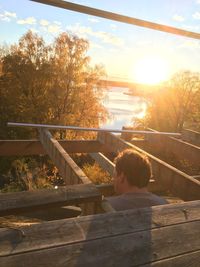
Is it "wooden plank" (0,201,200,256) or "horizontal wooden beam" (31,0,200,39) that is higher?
"horizontal wooden beam" (31,0,200,39)

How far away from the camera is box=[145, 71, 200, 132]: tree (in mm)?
33562

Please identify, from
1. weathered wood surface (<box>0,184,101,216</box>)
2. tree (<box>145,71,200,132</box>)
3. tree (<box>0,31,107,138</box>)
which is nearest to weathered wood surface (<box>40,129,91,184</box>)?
weathered wood surface (<box>0,184,101,216</box>)

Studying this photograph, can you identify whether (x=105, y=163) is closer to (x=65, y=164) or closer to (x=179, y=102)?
(x=65, y=164)

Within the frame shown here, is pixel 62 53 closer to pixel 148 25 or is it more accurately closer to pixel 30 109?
pixel 30 109

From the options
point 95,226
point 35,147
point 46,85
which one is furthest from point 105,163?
point 46,85

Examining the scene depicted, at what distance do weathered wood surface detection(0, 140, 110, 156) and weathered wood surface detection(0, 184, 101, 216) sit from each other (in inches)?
146

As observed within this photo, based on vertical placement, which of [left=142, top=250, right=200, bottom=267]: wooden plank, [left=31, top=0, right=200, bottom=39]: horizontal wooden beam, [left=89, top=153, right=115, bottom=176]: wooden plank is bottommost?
[left=89, top=153, right=115, bottom=176]: wooden plank

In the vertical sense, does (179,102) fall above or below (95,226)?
above

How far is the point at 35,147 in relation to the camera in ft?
22.0

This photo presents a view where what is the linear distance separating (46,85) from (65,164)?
23.8m

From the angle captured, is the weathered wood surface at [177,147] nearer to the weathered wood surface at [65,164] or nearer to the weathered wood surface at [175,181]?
the weathered wood surface at [175,181]

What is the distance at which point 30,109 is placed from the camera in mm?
26219

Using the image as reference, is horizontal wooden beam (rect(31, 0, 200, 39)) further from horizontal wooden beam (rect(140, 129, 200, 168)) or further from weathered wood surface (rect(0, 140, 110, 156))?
weathered wood surface (rect(0, 140, 110, 156))

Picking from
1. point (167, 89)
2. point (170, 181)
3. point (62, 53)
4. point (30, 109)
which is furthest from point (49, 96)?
point (170, 181)
